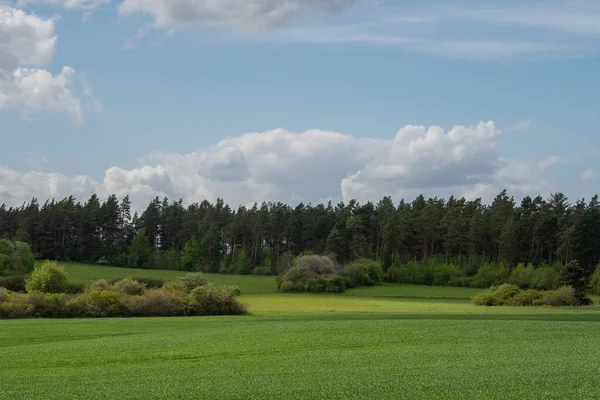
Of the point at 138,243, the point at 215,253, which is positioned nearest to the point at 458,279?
the point at 215,253

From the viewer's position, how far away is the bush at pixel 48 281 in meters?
70.0

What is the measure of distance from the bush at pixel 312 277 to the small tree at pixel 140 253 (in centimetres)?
4769

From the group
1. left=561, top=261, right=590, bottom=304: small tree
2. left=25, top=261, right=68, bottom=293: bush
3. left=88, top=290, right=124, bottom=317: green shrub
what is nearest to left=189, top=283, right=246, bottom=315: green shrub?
left=88, top=290, right=124, bottom=317: green shrub

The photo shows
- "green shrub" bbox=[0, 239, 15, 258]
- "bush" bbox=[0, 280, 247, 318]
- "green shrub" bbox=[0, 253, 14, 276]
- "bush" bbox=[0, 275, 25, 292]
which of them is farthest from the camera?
"green shrub" bbox=[0, 239, 15, 258]

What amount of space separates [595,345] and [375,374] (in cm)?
1510

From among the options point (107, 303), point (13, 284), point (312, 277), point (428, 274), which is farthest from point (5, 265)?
point (428, 274)

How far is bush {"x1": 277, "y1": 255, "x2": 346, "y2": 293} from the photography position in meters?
108

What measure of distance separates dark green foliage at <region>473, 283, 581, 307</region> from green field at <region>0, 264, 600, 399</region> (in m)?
32.4

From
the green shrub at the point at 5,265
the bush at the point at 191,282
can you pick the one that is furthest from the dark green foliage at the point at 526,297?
the green shrub at the point at 5,265

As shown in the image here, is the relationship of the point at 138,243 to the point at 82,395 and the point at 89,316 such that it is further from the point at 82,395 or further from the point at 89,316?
the point at 82,395

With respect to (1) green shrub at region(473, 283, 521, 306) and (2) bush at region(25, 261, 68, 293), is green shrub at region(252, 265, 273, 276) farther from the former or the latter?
(2) bush at region(25, 261, 68, 293)

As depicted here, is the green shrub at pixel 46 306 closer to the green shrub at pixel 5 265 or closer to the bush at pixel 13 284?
the bush at pixel 13 284

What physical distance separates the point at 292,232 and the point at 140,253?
123 feet

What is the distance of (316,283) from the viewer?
108688 mm
